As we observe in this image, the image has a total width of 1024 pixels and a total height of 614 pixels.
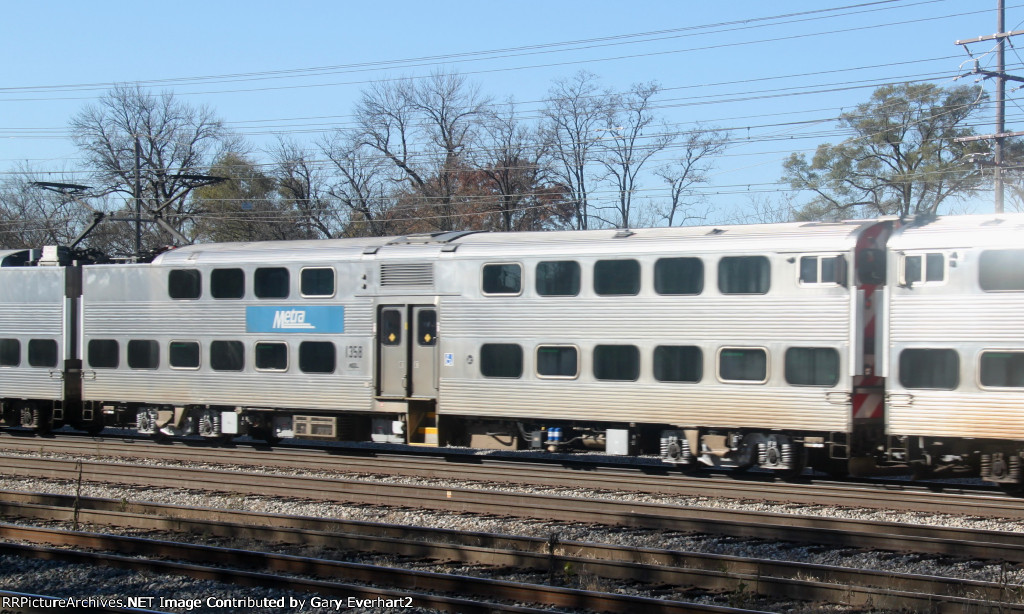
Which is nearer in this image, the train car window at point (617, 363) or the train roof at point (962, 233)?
the train roof at point (962, 233)

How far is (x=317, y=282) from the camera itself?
1747 centimetres

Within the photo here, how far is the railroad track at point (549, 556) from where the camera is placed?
8750mm

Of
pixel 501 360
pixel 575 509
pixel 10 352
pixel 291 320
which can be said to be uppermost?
pixel 291 320

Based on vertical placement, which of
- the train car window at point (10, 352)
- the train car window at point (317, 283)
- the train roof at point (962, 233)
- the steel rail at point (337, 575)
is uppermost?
the train roof at point (962, 233)

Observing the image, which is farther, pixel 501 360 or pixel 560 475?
pixel 501 360

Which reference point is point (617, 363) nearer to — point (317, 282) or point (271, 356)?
point (317, 282)

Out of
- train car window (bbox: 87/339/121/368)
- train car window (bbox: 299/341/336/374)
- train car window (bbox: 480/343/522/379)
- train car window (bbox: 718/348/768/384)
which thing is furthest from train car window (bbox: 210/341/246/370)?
train car window (bbox: 718/348/768/384)

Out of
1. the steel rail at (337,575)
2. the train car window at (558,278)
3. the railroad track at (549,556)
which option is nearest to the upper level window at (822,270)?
the train car window at (558,278)

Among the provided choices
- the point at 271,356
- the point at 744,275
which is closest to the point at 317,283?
the point at 271,356

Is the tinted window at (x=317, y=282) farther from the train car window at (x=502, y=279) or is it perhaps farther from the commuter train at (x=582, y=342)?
the train car window at (x=502, y=279)

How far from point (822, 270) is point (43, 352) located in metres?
15.8

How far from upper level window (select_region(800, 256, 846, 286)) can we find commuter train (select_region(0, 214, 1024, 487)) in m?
0.02

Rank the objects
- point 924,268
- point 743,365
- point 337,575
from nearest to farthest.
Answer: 1. point 337,575
2. point 924,268
3. point 743,365

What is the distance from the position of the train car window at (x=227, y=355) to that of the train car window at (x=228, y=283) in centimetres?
91
